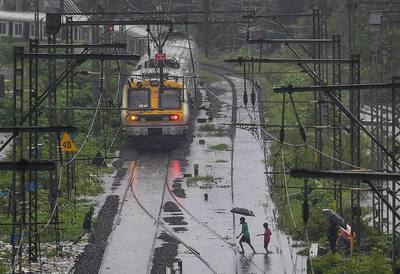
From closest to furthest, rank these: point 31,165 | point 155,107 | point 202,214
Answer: point 31,165, point 202,214, point 155,107

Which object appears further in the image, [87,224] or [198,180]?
[198,180]

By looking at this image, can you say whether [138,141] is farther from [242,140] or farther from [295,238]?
[295,238]

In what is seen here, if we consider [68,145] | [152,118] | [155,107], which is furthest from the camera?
[152,118]

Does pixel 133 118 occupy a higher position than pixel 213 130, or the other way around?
pixel 133 118

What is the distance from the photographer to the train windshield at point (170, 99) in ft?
158

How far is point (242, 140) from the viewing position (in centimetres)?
5309

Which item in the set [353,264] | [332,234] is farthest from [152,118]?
[353,264]

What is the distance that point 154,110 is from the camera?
4775 cm

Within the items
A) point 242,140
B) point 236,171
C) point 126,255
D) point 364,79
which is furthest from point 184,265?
point 364,79

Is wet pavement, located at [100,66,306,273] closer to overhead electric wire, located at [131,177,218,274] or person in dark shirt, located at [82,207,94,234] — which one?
overhead electric wire, located at [131,177,218,274]

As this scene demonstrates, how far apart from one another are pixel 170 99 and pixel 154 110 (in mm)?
875

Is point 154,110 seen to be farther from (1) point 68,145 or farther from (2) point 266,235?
(2) point 266,235

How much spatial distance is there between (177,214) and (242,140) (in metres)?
14.5

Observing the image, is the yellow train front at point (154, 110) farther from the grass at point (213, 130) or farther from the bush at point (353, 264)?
the bush at point (353, 264)
